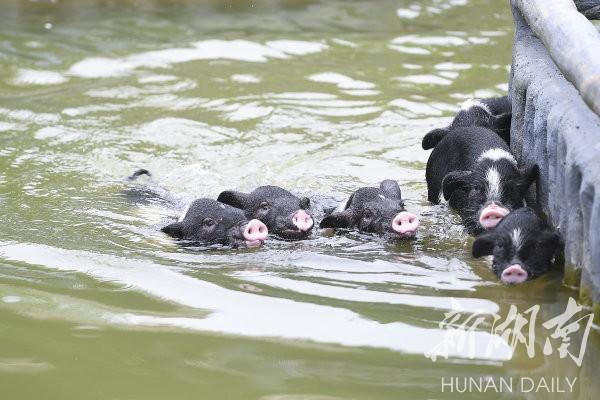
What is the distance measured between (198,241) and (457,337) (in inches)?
104

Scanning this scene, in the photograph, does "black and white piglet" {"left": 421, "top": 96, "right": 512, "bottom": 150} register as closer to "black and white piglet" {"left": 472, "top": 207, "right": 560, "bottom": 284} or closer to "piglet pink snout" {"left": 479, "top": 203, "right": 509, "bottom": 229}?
"piglet pink snout" {"left": 479, "top": 203, "right": 509, "bottom": 229}

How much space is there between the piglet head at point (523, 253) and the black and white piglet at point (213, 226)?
1707mm

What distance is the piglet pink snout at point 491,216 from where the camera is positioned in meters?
5.71

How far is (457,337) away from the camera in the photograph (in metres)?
4.42

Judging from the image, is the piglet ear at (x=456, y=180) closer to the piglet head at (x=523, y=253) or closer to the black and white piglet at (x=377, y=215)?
the black and white piglet at (x=377, y=215)

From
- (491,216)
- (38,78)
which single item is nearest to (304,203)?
(491,216)

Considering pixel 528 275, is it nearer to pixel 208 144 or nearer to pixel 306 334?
pixel 306 334

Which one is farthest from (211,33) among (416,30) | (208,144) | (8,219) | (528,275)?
(528,275)

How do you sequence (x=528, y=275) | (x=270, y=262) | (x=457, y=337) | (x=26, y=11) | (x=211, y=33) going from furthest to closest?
(x=26, y=11), (x=211, y=33), (x=270, y=262), (x=528, y=275), (x=457, y=337)

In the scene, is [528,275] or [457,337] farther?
[528,275]

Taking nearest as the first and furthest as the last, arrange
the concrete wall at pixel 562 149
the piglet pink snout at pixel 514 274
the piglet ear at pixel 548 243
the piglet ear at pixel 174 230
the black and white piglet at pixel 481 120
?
the concrete wall at pixel 562 149
the piglet pink snout at pixel 514 274
the piglet ear at pixel 548 243
the piglet ear at pixel 174 230
the black and white piglet at pixel 481 120

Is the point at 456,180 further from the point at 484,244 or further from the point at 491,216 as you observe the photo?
the point at 484,244

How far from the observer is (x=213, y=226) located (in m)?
6.68

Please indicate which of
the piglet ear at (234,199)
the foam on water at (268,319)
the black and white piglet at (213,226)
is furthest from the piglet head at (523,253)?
the piglet ear at (234,199)
